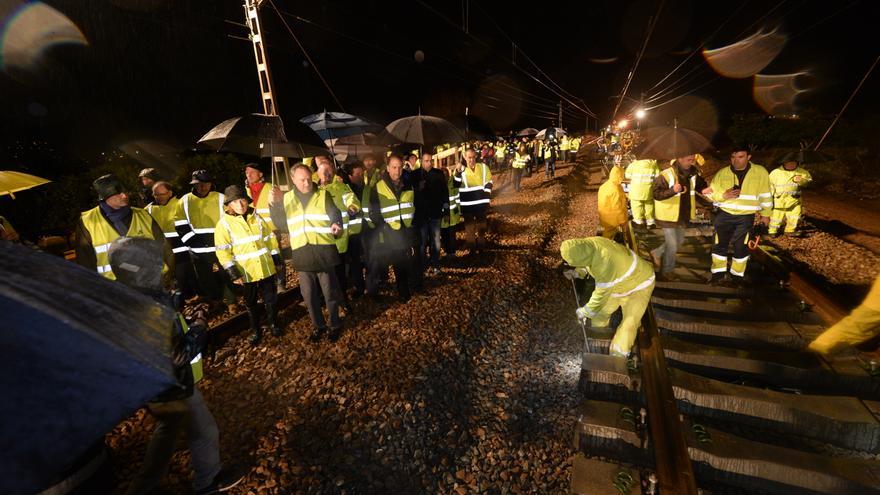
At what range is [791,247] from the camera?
7859 mm

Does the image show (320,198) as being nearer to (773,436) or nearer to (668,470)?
(668,470)

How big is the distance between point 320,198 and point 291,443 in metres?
2.74

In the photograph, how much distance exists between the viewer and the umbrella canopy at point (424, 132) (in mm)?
7363

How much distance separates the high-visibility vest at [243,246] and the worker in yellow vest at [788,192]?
10461mm

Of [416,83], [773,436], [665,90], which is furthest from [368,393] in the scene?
[665,90]

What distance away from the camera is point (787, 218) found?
862 centimetres

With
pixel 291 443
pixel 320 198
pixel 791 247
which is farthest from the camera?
pixel 791 247

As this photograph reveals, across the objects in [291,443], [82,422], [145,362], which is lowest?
[291,443]

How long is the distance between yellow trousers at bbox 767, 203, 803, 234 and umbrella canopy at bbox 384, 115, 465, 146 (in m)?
7.69

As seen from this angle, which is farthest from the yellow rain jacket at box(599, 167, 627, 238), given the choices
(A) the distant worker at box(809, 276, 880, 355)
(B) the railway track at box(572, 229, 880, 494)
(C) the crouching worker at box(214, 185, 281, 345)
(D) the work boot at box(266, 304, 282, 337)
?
(D) the work boot at box(266, 304, 282, 337)

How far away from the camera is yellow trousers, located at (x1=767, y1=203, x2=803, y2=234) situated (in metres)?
8.50

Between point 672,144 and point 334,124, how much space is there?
7218 millimetres

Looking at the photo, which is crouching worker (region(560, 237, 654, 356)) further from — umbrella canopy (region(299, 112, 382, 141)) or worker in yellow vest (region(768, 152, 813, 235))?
umbrella canopy (region(299, 112, 382, 141))

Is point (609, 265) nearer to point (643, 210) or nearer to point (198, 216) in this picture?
point (643, 210)
